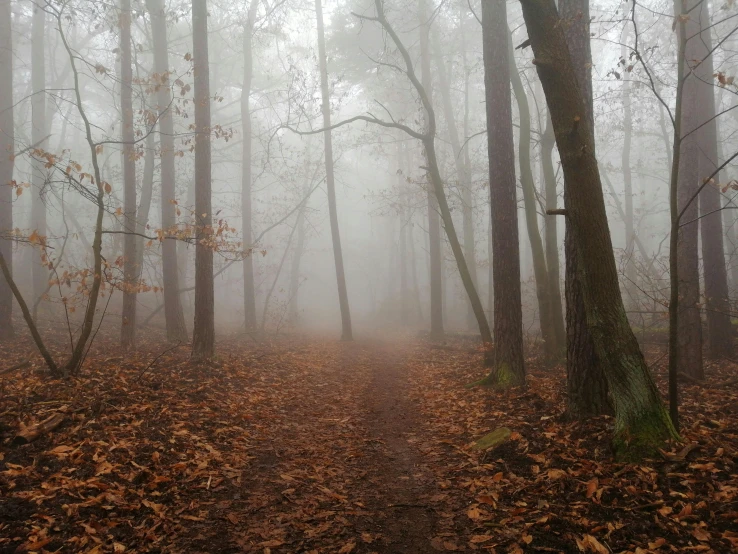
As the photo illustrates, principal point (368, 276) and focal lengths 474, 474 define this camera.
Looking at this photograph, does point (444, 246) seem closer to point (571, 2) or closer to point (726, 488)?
point (571, 2)

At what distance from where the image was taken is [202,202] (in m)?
9.51

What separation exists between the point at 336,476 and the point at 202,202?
6576mm

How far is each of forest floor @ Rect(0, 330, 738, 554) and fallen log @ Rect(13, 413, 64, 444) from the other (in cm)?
10

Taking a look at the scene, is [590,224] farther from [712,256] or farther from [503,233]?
[712,256]

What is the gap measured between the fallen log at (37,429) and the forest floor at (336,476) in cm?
10

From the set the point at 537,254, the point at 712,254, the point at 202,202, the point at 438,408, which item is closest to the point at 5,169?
the point at 202,202

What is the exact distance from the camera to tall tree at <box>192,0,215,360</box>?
9.25m

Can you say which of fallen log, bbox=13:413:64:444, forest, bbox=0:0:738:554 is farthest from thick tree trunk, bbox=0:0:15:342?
fallen log, bbox=13:413:64:444

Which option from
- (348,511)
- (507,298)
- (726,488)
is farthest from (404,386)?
(726,488)

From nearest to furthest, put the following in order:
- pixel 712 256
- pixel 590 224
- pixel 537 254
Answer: pixel 590 224
pixel 712 256
pixel 537 254

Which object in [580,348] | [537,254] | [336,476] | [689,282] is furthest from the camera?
[537,254]

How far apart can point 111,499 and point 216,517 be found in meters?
0.86

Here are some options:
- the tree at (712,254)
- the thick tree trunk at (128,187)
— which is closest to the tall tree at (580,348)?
the tree at (712,254)

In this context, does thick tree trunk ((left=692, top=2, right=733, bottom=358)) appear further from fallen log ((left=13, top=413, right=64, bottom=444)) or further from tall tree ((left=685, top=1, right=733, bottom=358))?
fallen log ((left=13, top=413, right=64, bottom=444))
